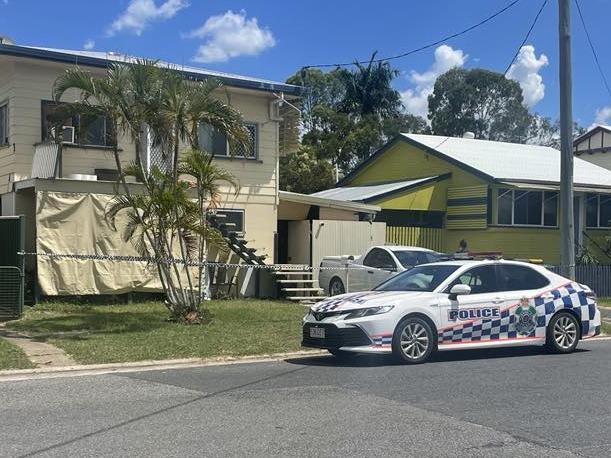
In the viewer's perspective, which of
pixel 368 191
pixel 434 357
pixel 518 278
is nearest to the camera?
pixel 434 357

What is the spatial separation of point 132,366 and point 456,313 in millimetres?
4582

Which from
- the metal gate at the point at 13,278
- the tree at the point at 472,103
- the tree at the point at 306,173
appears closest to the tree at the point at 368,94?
the tree at the point at 306,173

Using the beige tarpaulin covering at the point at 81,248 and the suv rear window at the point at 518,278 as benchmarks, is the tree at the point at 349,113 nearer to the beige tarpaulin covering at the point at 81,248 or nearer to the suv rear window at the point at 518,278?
the beige tarpaulin covering at the point at 81,248

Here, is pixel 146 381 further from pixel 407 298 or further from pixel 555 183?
pixel 555 183

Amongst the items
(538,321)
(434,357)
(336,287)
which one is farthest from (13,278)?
(538,321)

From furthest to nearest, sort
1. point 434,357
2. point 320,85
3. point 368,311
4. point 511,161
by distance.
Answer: point 320,85 < point 511,161 < point 434,357 < point 368,311

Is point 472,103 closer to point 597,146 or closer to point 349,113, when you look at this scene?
point 349,113

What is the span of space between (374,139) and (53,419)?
3848 centimetres

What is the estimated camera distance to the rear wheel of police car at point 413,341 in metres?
9.83

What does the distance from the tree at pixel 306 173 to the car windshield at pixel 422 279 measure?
2955 cm

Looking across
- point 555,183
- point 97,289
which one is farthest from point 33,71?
point 555,183

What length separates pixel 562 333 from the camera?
442 inches

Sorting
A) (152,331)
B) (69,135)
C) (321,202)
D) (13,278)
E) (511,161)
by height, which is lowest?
(152,331)

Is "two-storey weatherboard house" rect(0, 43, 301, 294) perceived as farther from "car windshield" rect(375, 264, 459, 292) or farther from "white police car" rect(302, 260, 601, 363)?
"white police car" rect(302, 260, 601, 363)
